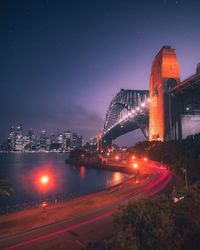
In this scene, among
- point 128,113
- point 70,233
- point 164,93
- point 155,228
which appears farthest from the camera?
point 128,113

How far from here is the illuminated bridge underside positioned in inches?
3738

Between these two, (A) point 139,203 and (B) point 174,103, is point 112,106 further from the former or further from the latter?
(A) point 139,203

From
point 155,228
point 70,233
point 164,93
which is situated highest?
point 164,93

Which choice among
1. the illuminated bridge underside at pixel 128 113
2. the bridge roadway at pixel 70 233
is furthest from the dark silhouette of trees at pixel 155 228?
the illuminated bridge underside at pixel 128 113

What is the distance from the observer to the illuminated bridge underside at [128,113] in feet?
311

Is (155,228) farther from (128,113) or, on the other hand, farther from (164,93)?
(128,113)

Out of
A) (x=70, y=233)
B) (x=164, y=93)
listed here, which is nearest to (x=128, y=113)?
(x=164, y=93)

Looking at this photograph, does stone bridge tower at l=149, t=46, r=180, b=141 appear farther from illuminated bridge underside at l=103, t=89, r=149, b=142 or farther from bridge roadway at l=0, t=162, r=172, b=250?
bridge roadway at l=0, t=162, r=172, b=250

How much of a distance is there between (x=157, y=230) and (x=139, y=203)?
1.69 metres

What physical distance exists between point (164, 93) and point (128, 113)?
56993mm

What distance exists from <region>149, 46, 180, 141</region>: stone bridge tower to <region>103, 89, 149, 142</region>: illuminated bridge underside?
15.9 m

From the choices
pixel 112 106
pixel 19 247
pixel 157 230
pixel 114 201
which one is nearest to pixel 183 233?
pixel 157 230

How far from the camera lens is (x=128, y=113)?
125 metres

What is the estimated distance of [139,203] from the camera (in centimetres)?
1067
